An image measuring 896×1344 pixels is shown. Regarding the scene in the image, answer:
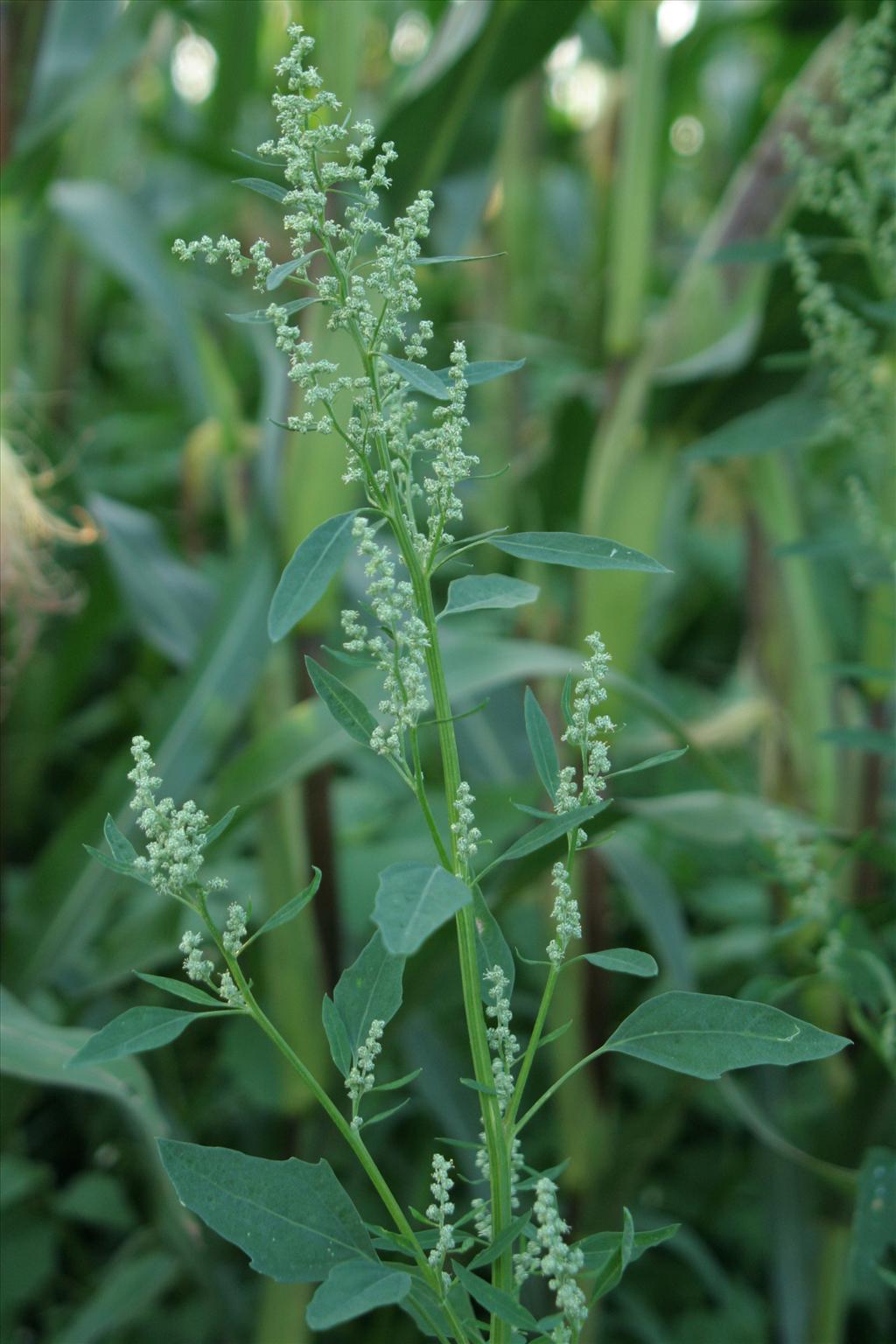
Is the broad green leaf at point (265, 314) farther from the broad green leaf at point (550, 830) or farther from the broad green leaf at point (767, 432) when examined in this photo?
the broad green leaf at point (767, 432)

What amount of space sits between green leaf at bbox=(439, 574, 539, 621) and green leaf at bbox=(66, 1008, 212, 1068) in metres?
0.13

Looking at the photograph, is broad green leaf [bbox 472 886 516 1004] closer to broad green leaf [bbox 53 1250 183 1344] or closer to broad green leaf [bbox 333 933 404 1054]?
broad green leaf [bbox 333 933 404 1054]

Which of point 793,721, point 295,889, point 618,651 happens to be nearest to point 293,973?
point 295,889

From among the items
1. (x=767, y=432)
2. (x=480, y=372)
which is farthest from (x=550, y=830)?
(x=767, y=432)

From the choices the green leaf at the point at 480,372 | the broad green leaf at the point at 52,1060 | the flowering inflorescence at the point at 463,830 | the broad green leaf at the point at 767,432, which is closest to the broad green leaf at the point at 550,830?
the flowering inflorescence at the point at 463,830

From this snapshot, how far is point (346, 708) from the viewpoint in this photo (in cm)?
33

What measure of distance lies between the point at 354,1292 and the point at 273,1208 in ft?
0.13

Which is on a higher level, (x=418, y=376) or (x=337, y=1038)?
(x=418, y=376)

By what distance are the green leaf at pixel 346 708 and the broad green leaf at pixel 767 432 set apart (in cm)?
49

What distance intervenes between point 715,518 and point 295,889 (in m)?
0.78

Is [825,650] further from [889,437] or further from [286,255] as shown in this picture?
[286,255]

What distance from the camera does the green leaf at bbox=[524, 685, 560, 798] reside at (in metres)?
0.34

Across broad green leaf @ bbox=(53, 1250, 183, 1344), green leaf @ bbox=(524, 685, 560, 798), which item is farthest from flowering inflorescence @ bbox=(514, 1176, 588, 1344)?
broad green leaf @ bbox=(53, 1250, 183, 1344)

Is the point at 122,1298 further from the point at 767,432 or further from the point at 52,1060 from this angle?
the point at 767,432
